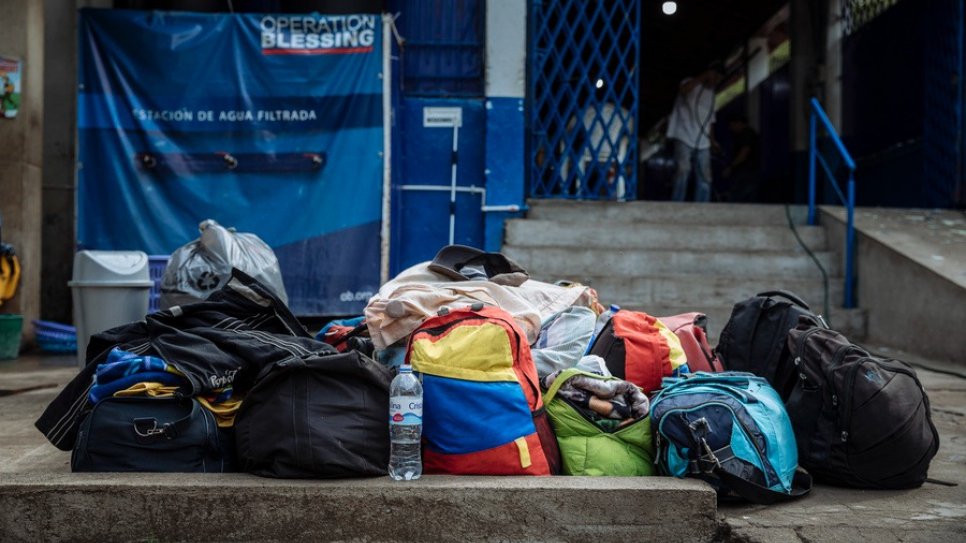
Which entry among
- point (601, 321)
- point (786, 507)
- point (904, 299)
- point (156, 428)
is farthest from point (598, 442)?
point (904, 299)

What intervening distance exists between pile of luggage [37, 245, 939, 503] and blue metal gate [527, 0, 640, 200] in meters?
4.81

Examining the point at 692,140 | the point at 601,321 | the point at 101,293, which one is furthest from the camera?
the point at 692,140

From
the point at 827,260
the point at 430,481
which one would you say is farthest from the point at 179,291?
the point at 827,260

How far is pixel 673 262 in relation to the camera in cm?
728

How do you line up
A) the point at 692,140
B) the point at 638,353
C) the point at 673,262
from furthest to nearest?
the point at 692,140
the point at 673,262
the point at 638,353

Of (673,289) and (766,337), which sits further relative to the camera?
(673,289)

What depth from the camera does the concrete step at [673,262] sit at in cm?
719

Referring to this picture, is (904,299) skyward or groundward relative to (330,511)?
skyward

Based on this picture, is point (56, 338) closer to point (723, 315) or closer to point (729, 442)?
point (723, 315)

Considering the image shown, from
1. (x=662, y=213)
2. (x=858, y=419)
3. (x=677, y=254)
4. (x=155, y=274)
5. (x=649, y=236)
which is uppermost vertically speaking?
(x=662, y=213)

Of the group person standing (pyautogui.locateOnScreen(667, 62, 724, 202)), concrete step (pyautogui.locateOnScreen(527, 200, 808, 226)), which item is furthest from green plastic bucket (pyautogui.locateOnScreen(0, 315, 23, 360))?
person standing (pyautogui.locateOnScreen(667, 62, 724, 202))

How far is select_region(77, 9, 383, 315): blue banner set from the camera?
7.19 meters

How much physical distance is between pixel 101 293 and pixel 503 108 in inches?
157

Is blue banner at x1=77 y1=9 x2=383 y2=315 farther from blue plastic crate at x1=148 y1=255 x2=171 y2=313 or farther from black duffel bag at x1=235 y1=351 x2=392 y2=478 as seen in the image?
black duffel bag at x1=235 y1=351 x2=392 y2=478
